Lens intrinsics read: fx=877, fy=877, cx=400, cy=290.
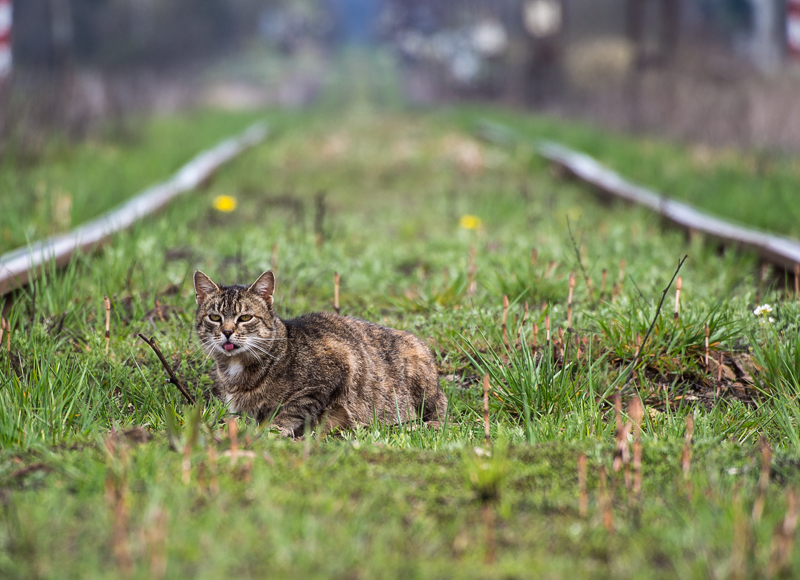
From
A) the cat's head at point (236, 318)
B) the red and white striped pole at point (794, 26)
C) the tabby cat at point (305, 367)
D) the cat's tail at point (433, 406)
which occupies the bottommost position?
the cat's tail at point (433, 406)

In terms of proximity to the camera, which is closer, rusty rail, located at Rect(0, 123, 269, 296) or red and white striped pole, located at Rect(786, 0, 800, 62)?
rusty rail, located at Rect(0, 123, 269, 296)

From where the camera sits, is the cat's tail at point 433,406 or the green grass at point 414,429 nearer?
the green grass at point 414,429

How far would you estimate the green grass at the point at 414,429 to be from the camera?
223cm

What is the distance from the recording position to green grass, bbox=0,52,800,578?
2.23 meters

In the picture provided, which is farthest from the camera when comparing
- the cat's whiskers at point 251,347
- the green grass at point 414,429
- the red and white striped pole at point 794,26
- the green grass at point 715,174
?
the red and white striped pole at point 794,26

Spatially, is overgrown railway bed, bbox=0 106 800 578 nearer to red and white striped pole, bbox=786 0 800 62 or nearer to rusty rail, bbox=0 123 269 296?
rusty rail, bbox=0 123 269 296

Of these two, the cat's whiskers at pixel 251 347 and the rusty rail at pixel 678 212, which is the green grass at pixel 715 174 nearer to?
the rusty rail at pixel 678 212

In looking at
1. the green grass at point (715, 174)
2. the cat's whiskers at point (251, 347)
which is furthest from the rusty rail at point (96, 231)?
the green grass at point (715, 174)

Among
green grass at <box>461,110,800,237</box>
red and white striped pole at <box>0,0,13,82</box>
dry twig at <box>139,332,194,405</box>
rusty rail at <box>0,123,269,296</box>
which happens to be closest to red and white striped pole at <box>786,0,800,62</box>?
green grass at <box>461,110,800,237</box>

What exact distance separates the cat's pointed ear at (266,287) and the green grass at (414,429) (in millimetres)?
499

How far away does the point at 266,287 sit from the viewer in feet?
13.2

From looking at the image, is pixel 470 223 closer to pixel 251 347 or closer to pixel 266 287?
pixel 266 287

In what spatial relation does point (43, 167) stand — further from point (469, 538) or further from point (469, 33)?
point (469, 33)

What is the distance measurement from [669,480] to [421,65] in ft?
168
